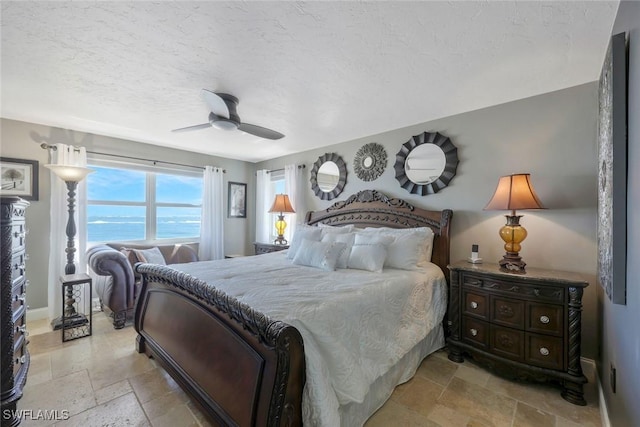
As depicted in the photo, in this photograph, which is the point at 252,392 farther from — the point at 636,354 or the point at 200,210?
the point at 200,210

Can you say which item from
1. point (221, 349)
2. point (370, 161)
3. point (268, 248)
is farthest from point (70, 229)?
point (370, 161)

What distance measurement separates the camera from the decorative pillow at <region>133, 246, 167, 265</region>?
11.5ft

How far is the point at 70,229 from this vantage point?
328 centimetres

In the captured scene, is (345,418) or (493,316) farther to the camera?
(493,316)

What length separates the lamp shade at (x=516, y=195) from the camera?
2174 millimetres

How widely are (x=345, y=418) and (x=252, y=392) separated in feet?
1.95

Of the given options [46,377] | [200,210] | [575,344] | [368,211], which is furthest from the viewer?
[200,210]

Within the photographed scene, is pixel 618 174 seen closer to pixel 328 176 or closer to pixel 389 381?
pixel 389 381

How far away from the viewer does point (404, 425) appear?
1.67m

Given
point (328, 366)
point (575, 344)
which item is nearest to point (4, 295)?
point (328, 366)

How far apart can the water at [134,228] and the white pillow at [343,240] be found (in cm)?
292

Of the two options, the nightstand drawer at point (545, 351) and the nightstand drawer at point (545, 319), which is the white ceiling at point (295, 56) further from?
the nightstand drawer at point (545, 351)

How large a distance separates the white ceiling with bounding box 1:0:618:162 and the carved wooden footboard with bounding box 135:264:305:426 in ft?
5.22

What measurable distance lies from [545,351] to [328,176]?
3201mm
